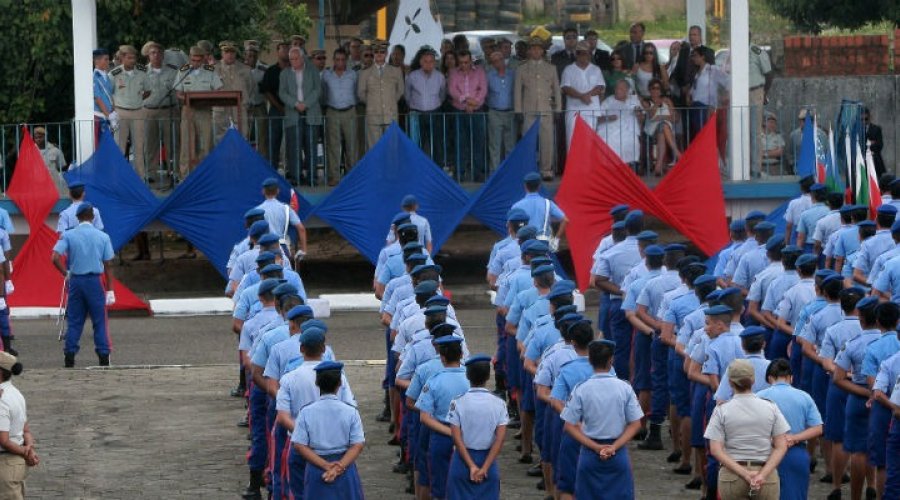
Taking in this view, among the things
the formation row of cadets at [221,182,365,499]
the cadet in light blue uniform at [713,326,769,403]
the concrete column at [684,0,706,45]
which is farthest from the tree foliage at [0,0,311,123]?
the cadet in light blue uniform at [713,326,769,403]

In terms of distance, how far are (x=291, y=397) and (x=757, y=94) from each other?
14349mm

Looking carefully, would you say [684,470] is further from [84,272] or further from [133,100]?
[133,100]

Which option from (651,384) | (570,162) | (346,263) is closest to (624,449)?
(651,384)

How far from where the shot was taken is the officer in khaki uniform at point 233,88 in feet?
78.0

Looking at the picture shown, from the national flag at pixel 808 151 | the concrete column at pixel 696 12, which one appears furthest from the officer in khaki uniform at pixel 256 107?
the concrete column at pixel 696 12

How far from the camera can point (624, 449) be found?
1210 cm

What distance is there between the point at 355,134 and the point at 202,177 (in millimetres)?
2284

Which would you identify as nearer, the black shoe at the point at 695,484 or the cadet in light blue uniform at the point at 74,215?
the black shoe at the point at 695,484

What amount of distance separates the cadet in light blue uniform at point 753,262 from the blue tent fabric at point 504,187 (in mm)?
5812

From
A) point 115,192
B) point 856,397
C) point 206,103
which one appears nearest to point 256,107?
point 206,103

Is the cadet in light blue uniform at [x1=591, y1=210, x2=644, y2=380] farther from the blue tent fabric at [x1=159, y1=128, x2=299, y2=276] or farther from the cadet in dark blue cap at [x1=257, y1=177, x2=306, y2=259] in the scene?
the blue tent fabric at [x1=159, y1=128, x2=299, y2=276]

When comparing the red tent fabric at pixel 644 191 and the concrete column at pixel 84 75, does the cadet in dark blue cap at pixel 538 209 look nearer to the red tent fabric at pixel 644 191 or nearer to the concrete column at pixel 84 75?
the red tent fabric at pixel 644 191

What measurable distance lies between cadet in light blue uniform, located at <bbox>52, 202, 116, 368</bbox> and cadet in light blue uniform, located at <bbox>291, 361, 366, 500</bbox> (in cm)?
787

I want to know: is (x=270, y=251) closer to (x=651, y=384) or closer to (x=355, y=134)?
(x=651, y=384)
